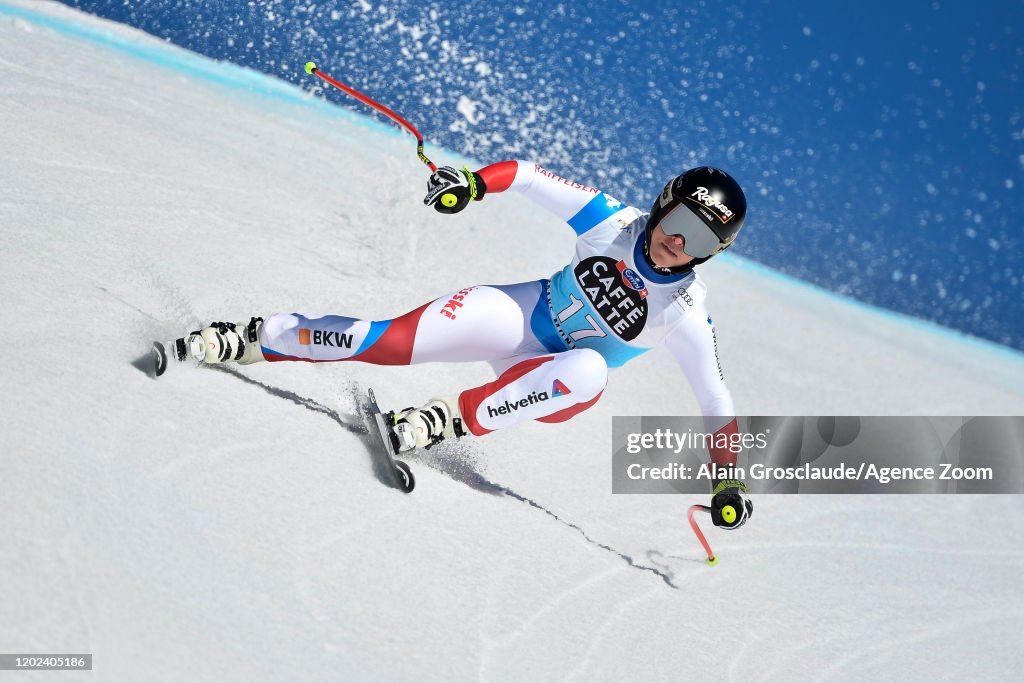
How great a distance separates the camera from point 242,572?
2104 mm

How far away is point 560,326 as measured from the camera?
2947mm

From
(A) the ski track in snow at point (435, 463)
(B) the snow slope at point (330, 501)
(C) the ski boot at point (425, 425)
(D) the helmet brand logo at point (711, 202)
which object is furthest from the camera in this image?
(A) the ski track in snow at point (435, 463)

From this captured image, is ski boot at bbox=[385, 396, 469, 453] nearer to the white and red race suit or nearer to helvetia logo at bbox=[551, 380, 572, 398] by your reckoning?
the white and red race suit

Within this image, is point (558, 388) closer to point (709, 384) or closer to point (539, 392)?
point (539, 392)

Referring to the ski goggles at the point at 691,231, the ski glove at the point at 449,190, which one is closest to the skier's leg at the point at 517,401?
the ski goggles at the point at 691,231

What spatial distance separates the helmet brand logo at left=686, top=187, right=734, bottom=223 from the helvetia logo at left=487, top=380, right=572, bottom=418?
651 mm

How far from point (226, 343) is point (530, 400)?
931 millimetres

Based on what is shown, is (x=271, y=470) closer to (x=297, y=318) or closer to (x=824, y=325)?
(x=297, y=318)

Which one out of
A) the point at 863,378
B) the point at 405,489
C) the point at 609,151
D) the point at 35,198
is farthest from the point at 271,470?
the point at 609,151

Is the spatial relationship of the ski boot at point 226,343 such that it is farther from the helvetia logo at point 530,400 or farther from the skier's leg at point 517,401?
the helvetia logo at point 530,400

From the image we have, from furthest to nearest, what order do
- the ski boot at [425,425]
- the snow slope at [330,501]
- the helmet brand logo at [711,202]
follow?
the ski boot at [425,425], the helmet brand logo at [711,202], the snow slope at [330,501]

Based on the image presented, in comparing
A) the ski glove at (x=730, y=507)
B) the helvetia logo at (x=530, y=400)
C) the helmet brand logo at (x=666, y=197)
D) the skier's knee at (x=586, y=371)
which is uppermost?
the helmet brand logo at (x=666, y=197)

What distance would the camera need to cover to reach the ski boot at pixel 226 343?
2814 millimetres

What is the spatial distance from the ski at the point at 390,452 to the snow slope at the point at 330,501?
6cm
